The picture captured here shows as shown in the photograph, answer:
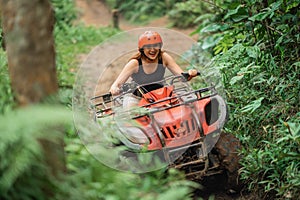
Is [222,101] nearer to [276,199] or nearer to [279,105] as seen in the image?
[279,105]

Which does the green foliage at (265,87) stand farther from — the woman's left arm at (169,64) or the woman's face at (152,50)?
the woman's face at (152,50)

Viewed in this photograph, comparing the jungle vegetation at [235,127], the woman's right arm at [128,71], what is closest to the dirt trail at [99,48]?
the jungle vegetation at [235,127]

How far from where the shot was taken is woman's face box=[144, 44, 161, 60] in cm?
604

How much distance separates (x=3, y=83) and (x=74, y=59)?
327 inches

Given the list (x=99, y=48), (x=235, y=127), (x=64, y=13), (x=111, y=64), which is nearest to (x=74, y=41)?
(x=99, y=48)

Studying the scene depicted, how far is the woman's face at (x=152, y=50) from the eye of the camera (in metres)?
6.04

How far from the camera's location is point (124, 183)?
383cm

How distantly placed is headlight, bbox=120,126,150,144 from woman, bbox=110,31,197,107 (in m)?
0.80

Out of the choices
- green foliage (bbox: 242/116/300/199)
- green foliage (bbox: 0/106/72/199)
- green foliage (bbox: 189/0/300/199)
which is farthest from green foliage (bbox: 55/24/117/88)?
green foliage (bbox: 0/106/72/199)

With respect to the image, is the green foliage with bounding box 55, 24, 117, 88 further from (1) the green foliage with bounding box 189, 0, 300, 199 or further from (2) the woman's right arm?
(2) the woman's right arm

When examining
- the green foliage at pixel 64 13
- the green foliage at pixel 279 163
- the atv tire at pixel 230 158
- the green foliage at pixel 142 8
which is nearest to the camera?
the green foliage at pixel 279 163

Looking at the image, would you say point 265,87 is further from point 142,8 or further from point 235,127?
point 142,8

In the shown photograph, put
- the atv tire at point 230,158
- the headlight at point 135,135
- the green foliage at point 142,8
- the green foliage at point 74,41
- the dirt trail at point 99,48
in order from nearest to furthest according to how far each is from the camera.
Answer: the headlight at point 135,135, the atv tire at point 230,158, the dirt trail at point 99,48, the green foliage at point 74,41, the green foliage at point 142,8

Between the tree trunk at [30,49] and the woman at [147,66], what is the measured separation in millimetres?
2514
